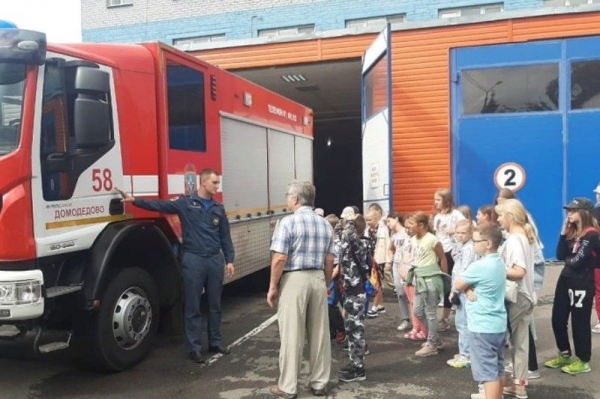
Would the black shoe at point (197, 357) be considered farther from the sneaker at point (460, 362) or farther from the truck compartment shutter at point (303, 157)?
the truck compartment shutter at point (303, 157)

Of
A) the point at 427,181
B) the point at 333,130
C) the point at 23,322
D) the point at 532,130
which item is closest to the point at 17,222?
the point at 23,322

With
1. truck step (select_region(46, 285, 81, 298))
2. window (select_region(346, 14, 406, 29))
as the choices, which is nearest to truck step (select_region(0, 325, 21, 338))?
truck step (select_region(46, 285, 81, 298))

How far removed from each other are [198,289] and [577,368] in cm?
358

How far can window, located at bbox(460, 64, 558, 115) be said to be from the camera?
10805 mm

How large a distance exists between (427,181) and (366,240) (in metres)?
6.47

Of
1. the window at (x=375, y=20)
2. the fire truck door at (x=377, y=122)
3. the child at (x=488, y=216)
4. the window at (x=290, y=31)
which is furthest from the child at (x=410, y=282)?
the window at (x=290, y=31)

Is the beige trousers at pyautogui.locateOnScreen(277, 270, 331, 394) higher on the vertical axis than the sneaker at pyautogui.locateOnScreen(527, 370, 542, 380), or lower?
higher

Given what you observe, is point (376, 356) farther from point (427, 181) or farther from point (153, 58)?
point (427, 181)

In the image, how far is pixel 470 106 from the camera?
11219mm

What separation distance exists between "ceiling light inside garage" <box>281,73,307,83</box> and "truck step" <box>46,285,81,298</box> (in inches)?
417

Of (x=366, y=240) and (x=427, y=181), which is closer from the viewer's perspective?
(x=366, y=240)

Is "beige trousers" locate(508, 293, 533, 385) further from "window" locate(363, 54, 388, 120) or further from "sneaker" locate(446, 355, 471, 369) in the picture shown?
"window" locate(363, 54, 388, 120)

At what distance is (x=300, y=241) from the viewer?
4.54 m

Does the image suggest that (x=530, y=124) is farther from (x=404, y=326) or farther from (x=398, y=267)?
(x=404, y=326)
